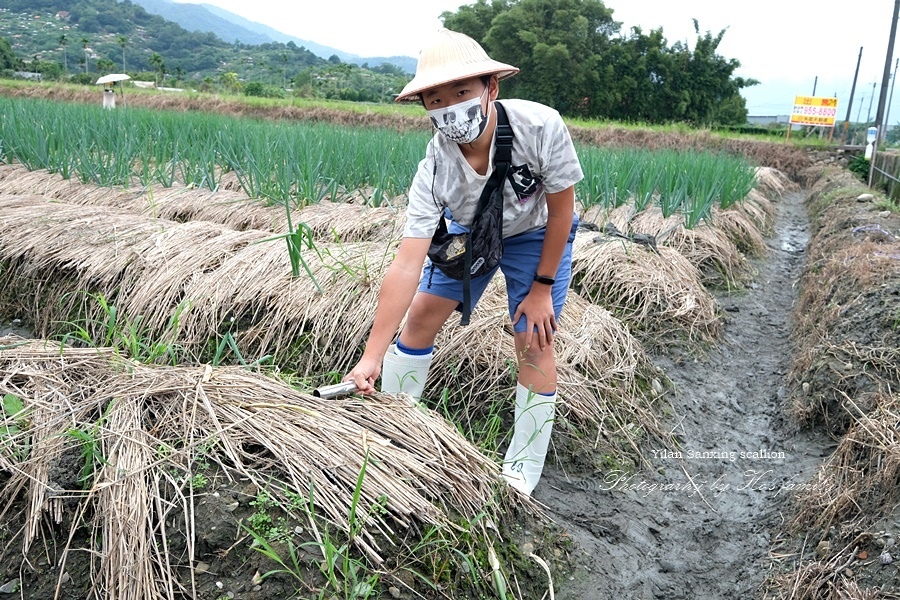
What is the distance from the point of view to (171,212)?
157 inches

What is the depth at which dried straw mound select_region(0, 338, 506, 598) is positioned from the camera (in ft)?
4.13

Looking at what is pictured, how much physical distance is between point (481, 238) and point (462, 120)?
0.93 feet

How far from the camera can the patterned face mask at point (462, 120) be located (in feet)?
4.95

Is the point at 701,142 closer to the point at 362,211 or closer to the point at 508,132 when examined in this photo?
the point at 362,211

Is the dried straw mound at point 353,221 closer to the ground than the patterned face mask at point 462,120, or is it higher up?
closer to the ground

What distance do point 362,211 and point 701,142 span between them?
1168cm

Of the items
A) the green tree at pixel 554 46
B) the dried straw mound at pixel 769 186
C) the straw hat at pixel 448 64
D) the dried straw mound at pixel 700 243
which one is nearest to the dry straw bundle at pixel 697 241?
the dried straw mound at pixel 700 243

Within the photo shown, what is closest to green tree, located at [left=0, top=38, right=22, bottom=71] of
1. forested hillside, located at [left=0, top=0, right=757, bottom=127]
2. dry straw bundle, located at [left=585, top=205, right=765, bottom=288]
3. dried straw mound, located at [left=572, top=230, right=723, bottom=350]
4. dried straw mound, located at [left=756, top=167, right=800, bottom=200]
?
forested hillside, located at [left=0, top=0, right=757, bottom=127]

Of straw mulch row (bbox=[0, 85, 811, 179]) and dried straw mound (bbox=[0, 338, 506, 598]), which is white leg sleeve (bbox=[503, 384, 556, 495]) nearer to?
dried straw mound (bbox=[0, 338, 506, 598])

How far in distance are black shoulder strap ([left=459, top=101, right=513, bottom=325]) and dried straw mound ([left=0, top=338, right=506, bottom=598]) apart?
0.32 meters

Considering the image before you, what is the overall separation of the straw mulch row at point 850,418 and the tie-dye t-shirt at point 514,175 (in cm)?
106

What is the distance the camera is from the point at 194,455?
137cm

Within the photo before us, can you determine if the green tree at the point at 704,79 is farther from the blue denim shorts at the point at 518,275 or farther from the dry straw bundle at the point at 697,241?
the blue denim shorts at the point at 518,275

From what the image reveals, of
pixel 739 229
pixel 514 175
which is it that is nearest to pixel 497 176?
pixel 514 175
